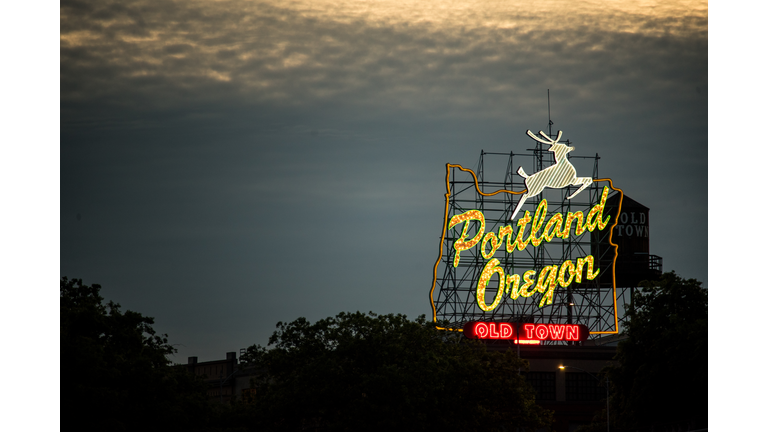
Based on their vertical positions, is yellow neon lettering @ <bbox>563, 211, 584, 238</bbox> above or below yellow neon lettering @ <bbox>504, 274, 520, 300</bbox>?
above

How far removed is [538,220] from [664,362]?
22.6m

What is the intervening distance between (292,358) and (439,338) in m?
8.36

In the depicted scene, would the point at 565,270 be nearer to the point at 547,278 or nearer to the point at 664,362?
the point at 547,278

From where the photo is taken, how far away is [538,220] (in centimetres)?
6512

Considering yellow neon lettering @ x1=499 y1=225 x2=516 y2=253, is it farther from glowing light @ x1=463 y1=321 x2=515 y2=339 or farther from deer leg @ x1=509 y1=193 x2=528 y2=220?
glowing light @ x1=463 y1=321 x2=515 y2=339

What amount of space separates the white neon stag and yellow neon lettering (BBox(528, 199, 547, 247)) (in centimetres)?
106

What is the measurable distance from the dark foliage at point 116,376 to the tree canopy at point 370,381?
4.68 meters

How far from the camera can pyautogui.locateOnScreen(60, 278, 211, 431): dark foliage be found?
35.8m

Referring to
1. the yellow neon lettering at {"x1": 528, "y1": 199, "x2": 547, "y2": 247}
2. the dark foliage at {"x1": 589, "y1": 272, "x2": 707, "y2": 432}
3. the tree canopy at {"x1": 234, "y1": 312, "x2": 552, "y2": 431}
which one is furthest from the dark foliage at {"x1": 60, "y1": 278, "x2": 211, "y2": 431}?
the yellow neon lettering at {"x1": 528, "y1": 199, "x2": 547, "y2": 247}

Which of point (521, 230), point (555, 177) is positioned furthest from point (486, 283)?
point (555, 177)

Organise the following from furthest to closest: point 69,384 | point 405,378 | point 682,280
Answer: point 682,280 → point 405,378 → point 69,384

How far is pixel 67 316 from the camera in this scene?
3778 cm

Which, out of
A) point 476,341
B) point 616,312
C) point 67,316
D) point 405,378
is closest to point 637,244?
point 616,312

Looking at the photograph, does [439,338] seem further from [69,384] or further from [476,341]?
[69,384]
